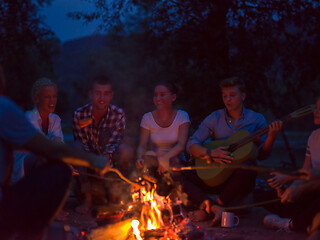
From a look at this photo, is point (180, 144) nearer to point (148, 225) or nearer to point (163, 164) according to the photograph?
point (163, 164)

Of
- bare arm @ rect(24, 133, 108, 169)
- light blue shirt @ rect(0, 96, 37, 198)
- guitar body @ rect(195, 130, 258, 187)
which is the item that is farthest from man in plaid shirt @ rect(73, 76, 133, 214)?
light blue shirt @ rect(0, 96, 37, 198)

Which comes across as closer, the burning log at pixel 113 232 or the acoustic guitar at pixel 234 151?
the burning log at pixel 113 232

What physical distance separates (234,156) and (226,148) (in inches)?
5.7

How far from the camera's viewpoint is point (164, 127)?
16.2 ft

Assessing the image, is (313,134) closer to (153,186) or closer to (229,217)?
(229,217)

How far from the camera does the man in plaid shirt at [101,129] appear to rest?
5.02m

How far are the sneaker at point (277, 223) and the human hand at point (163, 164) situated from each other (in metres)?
1.39

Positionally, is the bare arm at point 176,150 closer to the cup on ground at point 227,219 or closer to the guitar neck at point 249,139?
the guitar neck at point 249,139

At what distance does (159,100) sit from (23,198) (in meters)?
2.77

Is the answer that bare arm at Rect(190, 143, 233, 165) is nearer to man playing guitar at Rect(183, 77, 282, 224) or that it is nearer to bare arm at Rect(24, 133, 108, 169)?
man playing guitar at Rect(183, 77, 282, 224)

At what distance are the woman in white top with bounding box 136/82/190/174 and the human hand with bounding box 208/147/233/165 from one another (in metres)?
0.60

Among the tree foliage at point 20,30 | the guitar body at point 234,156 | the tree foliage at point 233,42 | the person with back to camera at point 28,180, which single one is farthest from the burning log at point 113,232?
the tree foliage at point 20,30

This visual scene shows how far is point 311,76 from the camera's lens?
7246mm

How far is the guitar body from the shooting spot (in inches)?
161
